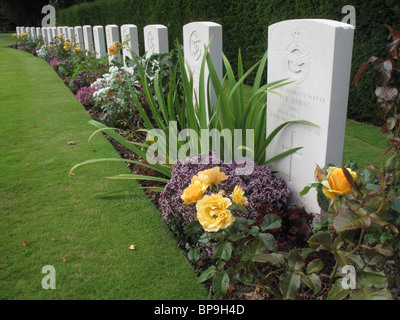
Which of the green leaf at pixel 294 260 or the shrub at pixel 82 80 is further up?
the shrub at pixel 82 80

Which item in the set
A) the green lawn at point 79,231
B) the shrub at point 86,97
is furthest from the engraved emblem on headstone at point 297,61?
the shrub at point 86,97

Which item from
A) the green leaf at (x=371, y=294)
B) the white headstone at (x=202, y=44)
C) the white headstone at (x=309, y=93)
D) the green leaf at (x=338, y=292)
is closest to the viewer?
the green leaf at (x=371, y=294)

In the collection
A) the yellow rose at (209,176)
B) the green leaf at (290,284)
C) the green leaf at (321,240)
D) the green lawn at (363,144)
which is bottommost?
the green lawn at (363,144)

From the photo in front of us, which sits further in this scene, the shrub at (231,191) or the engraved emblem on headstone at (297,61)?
the shrub at (231,191)

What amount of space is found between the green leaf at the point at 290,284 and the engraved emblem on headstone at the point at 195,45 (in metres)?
2.65

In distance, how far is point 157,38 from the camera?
16.1ft

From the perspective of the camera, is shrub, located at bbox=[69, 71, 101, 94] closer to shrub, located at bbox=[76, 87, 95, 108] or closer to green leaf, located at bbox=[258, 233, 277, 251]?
shrub, located at bbox=[76, 87, 95, 108]

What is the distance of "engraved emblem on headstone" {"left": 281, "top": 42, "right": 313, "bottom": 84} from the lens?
92.4 inches

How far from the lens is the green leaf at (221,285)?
173 centimetres

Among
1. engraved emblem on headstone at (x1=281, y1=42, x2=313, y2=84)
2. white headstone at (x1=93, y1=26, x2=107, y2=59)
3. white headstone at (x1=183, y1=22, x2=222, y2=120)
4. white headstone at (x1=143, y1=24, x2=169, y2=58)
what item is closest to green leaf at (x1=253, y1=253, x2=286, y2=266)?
engraved emblem on headstone at (x1=281, y1=42, x2=313, y2=84)

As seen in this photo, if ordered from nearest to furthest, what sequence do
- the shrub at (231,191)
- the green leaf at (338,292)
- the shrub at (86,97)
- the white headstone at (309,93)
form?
the green leaf at (338,292) → the white headstone at (309,93) → the shrub at (231,191) → the shrub at (86,97)

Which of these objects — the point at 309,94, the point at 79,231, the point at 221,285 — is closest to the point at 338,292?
the point at 221,285

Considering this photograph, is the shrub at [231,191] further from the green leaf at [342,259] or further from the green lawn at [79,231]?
the green leaf at [342,259]

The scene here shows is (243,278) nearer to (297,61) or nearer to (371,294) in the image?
(371,294)
